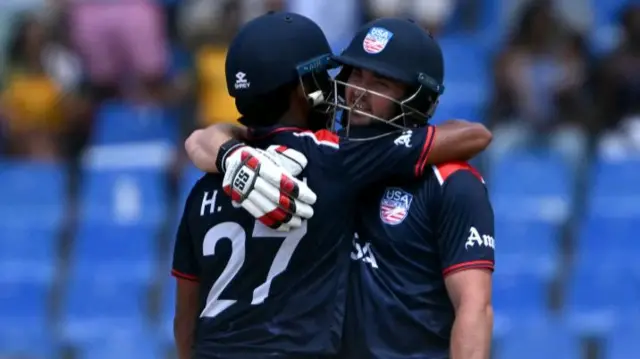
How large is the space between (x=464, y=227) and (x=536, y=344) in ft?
13.5

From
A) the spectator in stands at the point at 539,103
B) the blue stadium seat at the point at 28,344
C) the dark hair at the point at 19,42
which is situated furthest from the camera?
the dark hair at the point at 19,42

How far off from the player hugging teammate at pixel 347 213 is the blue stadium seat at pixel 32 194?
584 centimetres

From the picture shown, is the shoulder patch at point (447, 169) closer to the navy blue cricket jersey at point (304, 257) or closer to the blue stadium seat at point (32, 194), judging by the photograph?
the navy blue cricket jersey at point (304, 257)

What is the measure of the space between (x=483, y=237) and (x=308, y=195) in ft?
1.64

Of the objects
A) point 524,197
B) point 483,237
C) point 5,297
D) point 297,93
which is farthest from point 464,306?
point 5,297

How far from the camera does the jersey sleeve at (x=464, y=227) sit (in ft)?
13.0

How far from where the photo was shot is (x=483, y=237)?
3982mm

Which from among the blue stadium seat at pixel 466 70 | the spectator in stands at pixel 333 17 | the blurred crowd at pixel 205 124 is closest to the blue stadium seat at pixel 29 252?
the blurred crowd at pixel 205 124

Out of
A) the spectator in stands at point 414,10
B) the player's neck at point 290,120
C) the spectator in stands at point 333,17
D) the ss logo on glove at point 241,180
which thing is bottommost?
the ss logo on glove at point 241,180

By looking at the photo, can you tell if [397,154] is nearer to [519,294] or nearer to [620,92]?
[519,294]

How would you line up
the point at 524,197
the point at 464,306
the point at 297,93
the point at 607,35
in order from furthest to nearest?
the point at 607,35 → the point at 524,197 → the point at 297,93 → the point at 464,306

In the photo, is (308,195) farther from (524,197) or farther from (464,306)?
(524,197)

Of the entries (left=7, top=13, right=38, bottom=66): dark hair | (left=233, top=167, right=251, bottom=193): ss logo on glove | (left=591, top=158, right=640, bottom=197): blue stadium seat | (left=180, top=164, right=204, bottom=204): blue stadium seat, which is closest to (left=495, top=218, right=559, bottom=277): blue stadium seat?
(left=591, top=158, right=640, bottom=197): blue stadium seat

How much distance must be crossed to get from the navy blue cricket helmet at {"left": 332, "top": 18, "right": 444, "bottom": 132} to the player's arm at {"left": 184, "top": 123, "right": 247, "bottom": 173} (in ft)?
1.19
